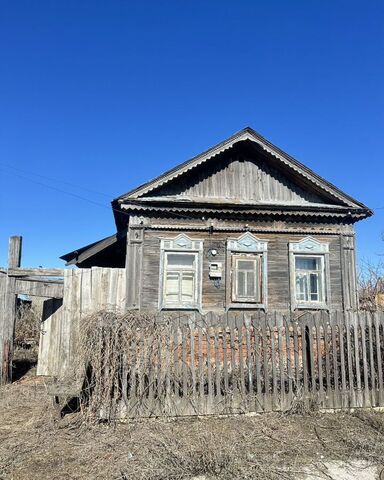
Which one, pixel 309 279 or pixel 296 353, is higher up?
pixel 309 279

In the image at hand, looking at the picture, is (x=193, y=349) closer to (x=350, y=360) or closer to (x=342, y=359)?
(x=342, y=359)

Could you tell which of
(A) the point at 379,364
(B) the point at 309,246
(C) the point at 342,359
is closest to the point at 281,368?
(C) the point at 342,359

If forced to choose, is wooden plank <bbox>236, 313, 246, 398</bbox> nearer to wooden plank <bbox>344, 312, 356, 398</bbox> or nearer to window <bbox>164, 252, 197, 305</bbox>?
wooden plank <bbox>344, 312, 356, 398</bbox>

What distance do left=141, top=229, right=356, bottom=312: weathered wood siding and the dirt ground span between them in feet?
16.9

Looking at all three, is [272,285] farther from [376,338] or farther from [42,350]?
[42,350]

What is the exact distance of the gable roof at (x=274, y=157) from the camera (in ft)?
37.8

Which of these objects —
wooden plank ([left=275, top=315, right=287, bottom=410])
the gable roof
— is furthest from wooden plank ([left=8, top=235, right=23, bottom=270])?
wooden plank ([left=275, top=315, right=287, bottom=410])

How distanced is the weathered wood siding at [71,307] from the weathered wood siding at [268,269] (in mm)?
961

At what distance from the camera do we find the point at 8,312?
9.27 m

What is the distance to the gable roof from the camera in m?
11.5

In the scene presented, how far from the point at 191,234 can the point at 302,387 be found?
594 cm

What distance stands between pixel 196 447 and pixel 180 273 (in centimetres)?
670

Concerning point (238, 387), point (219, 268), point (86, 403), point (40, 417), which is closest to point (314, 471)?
point (238, 387)

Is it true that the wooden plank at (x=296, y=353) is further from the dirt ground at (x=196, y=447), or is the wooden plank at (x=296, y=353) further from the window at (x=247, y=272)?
the window at (x=247, y=272)
